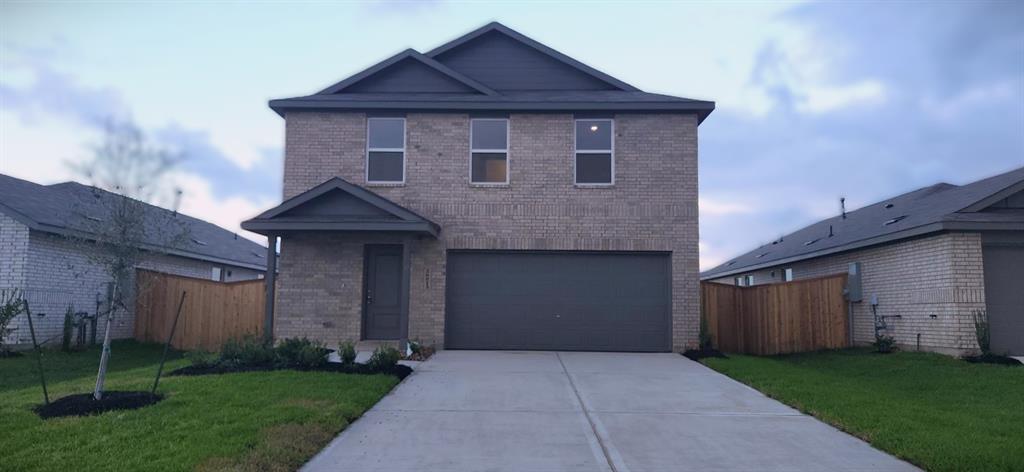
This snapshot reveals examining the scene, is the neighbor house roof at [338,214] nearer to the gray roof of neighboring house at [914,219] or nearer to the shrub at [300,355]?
the shrub at [300,355]

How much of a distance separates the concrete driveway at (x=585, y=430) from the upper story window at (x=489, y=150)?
5438 mm

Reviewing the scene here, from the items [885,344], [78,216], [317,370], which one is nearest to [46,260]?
[78,216]

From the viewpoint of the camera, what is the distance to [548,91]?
53.9 ft

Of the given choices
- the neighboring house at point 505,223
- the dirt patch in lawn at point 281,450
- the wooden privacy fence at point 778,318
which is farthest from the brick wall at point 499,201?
the dirt patch in lawn at point 281,450

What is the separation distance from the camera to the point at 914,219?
50.2 ft

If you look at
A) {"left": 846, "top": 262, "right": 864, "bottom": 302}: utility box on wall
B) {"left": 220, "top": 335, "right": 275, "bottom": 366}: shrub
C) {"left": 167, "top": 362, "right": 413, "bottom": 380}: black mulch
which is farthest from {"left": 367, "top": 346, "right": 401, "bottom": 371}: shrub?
{"left": 846, "top": 262, "right": 864, "bottom": 302}: utility box on wall

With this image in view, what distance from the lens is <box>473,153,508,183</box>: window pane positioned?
1528 cm

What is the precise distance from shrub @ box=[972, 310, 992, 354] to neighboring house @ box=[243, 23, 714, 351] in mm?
5291

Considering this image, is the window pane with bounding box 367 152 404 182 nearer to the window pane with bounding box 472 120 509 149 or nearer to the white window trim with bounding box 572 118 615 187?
the window pane with bounding box 472 120 509 149

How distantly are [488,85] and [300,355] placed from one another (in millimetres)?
8271

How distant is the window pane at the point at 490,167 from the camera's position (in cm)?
1528

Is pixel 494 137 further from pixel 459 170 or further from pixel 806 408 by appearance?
pixel 806 408

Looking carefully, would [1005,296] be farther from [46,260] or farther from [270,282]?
[46,260]

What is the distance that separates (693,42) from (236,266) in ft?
55.0
